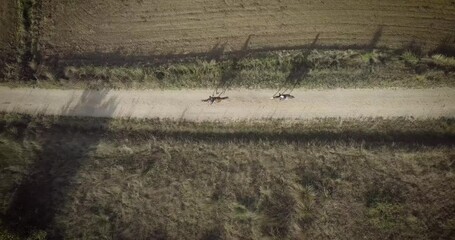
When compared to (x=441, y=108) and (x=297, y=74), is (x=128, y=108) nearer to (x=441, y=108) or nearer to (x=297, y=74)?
(x=297, y=74)

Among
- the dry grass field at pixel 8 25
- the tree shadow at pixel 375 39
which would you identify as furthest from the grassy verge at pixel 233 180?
the dry grass field at pixel 8 25

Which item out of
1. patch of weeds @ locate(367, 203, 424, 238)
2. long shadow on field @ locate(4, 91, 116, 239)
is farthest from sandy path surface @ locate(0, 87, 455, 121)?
patch of weeds @ locate(367, 203, 424, 238)

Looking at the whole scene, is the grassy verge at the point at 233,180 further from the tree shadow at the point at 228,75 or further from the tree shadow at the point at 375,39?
the tree shadow at the point at 375,39

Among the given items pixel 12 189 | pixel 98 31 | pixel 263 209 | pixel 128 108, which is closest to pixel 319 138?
pixel 263 209

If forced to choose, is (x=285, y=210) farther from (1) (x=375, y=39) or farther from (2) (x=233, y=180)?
(1) (x=375, y=39)

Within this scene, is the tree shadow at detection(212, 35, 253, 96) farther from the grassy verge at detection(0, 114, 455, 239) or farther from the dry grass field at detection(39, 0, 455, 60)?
the grassy verge at detection(0, 114, 455, 239)

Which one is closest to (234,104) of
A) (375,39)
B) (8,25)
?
(375,39)
